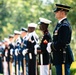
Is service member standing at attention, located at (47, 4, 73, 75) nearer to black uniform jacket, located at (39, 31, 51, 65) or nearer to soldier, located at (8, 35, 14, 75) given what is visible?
black uniform jacket, located at (39, 31, 51, 65)

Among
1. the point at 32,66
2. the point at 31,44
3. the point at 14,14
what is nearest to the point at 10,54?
the point at 32,66

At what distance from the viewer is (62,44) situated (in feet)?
24.8

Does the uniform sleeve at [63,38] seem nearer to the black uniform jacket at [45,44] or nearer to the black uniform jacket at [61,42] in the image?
the black uniform jacket at [61,42]

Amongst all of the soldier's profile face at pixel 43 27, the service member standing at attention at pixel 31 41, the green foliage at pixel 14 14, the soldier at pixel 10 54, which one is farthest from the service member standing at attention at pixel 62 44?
the green foliage at pixel 14 14

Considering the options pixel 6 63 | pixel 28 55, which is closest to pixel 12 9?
pixel 6 63

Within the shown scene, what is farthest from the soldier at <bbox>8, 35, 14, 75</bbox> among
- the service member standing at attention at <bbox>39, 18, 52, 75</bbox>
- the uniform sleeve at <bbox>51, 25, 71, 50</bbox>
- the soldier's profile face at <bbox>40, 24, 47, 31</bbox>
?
the uniform sleeve at <bbox>51, 25, 71, 50</bbox>

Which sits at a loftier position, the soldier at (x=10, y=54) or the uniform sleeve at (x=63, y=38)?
the uniform sleeve at (x=63, y=38)

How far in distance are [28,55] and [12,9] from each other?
39.7 metres

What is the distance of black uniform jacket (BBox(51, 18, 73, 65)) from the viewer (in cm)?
750

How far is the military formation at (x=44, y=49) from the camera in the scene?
25.0ft

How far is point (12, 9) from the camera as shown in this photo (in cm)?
5056

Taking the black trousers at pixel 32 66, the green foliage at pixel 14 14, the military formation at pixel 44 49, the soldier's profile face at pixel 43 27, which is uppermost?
the green foliage at pixel 14 14

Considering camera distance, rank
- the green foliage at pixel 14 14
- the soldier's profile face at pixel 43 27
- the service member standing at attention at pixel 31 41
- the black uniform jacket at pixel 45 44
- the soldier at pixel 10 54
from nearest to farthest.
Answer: the soldier's profile face at pixel 43 27, the black uniform jacket at pixel 45 44, the service member standing at attention at pixel 31 41, the soldier at pixel 10 54, the green foliage at pixel 14 14

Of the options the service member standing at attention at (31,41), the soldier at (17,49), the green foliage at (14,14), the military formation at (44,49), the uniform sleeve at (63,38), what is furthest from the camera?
the green foliage at (14,14)
